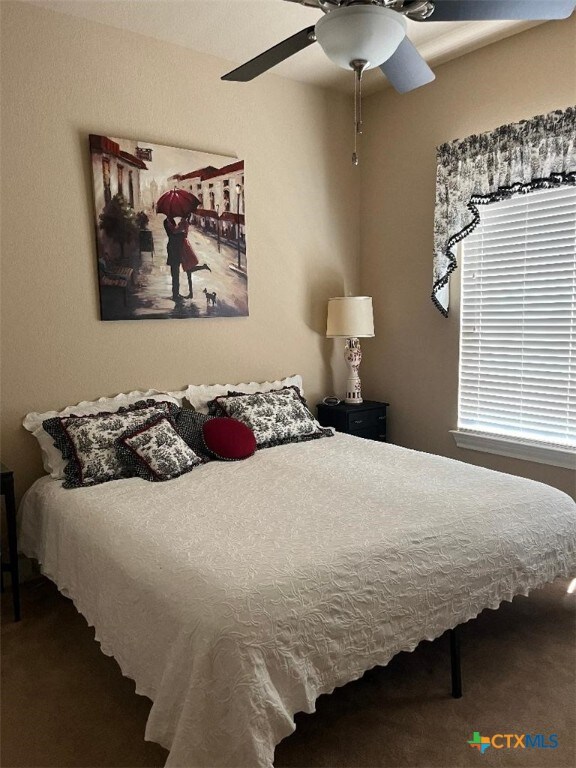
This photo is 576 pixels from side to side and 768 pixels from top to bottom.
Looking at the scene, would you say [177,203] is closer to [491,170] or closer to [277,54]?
[277,54]

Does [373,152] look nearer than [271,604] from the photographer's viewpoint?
No

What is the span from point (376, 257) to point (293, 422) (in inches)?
60.9

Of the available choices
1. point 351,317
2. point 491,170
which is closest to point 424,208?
point 491,170

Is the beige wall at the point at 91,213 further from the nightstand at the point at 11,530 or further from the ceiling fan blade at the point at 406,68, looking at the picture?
the ceiling fan blade at the point at 406,68

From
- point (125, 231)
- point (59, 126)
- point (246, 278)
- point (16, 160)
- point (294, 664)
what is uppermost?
point (59, 126)

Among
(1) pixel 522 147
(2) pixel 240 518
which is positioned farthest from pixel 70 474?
(1) pixel 522 147

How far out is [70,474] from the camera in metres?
2.78

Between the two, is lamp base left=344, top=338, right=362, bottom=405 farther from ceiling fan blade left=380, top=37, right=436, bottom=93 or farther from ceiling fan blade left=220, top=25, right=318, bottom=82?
ceiling fan blade left=220, top=25, right=318, bottom=82

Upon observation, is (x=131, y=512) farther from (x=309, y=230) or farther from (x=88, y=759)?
(x=309, y=230)

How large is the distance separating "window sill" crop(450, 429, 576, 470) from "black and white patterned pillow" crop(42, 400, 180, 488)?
201 centimetres

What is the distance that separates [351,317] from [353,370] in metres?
0.41

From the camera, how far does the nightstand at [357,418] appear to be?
3.97m

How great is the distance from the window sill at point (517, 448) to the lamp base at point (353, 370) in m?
0.72

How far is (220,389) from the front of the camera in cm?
367
